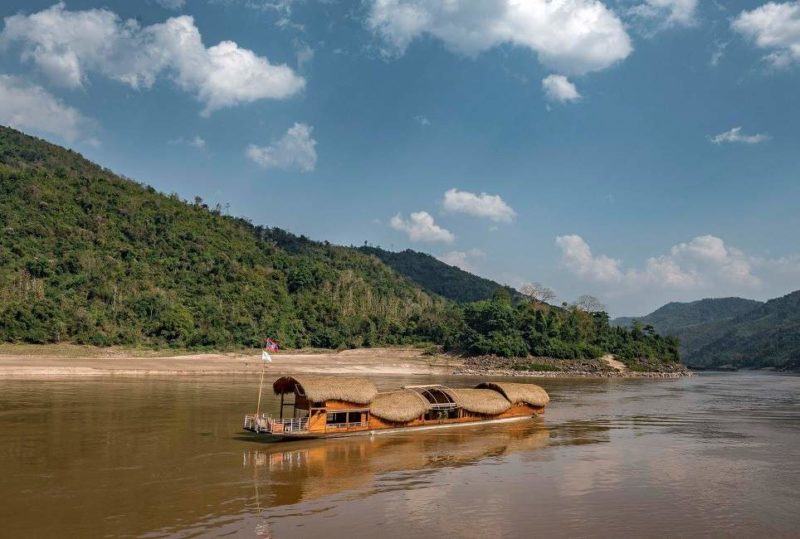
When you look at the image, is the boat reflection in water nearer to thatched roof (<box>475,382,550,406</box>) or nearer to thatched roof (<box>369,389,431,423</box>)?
thatched roof (<box>369,389,431,423</box>)

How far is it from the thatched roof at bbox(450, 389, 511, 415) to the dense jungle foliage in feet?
210

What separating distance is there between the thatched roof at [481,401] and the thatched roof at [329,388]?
22.7 ft

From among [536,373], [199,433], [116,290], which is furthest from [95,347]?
[536,373]

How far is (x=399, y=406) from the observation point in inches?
1256

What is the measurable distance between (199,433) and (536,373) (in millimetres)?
81065

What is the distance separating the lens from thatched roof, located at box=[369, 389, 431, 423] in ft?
102

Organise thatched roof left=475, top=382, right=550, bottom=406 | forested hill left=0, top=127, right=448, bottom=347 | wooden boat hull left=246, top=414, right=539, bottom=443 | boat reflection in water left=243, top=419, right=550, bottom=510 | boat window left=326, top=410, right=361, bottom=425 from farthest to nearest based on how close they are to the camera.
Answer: forested hill left=0, top=127, right=448, bottom=347 → thatched roof left=475, top=382, right=550, bottom=406 → boat window left=326, top=410, right=361, bottom=425 → wooden boat hull left=246, top=414, right=539, bottom=443 → boat reflection in water left=243, top=419, right=550, bottom=510

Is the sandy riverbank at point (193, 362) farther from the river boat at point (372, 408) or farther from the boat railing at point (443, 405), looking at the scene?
the boat railing at point (443, 405)

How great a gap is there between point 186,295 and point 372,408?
83.7m

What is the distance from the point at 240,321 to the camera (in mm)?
100812

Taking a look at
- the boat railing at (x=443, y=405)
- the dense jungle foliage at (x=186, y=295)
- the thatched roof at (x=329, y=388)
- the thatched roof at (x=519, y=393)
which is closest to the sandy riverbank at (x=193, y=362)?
the dense jungle foliage at (x=186, y=295)

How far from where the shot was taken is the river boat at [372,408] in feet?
92.1

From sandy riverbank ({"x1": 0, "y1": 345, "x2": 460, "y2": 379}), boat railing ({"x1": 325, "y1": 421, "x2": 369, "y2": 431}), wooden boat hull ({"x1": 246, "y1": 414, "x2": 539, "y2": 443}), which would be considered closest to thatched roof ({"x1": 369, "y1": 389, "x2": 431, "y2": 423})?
wooden boat hull ({"x1": 246, "y1": 414, "x2": 539, "y2": 443})

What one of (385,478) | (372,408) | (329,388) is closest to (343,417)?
(372,408)
